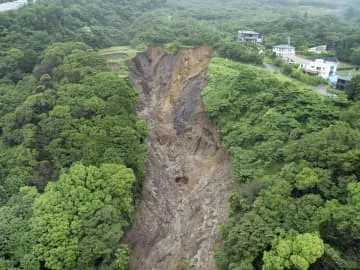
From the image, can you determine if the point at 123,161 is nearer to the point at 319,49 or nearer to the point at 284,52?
the point at 284,52

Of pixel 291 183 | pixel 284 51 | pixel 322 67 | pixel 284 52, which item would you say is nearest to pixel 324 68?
pixel 322 67

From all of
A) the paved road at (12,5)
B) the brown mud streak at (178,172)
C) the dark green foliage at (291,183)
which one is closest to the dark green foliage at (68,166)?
the brown mud streak at (178,172)

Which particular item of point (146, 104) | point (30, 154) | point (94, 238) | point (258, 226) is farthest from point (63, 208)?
point (146, 104)

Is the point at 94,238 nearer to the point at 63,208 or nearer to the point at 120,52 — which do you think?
the point at 63,208

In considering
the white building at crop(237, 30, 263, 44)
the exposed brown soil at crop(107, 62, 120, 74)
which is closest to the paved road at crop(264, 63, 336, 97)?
the white building at crop(237, 30, 263, 44)

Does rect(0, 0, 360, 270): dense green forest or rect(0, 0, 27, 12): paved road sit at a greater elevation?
rect(0, 0, 27, 12): paved road

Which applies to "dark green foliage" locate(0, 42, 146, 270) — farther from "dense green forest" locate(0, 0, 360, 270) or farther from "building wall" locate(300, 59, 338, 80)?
"building wall" locate(300, 59, 338, 80)
